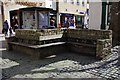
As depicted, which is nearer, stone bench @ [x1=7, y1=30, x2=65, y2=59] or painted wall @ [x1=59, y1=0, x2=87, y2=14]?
stone bench @ [x1=7, y1=30, x2=65, y2=59]

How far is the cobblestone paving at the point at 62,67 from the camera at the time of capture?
5.46 meters

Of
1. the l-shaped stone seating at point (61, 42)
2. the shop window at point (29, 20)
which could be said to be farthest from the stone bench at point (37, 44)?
the shop window at point (29, 20)

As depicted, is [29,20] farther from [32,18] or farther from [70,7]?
[70,7]

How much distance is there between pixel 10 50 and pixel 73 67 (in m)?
4.68

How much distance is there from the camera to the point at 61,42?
8.82m

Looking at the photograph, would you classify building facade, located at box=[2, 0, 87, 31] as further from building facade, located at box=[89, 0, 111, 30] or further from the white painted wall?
building facade, located at box=[89, 0, 111, 30]

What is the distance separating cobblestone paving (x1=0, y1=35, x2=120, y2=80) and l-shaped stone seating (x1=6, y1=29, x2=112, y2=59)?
1.37ft

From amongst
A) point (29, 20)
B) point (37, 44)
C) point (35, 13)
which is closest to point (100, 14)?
point (37, 44)

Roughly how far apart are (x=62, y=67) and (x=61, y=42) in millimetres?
2690

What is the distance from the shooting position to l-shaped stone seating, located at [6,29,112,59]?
7414mm

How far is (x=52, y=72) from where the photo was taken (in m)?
5.76

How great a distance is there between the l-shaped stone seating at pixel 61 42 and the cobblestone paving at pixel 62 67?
416 mm

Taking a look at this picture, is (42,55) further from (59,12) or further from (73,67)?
(59,12)

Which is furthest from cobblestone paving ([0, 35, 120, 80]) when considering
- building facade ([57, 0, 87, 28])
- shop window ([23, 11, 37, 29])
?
building facade ([57, 0, 87, 28])
